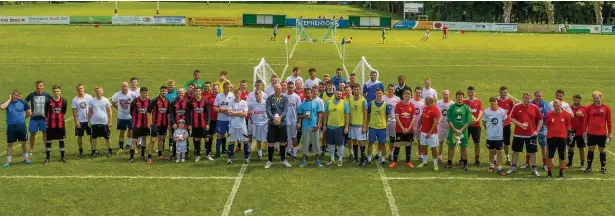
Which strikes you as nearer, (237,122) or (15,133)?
(15,133)

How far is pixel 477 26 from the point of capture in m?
74.9

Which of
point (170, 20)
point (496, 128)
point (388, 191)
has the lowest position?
point (388, 191)

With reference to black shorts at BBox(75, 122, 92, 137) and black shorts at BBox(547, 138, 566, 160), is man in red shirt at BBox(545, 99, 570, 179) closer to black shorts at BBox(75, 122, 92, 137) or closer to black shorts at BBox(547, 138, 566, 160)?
black shorts at BBox(547, 138, 566, 160)

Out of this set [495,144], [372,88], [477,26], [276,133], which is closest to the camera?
[495,144]

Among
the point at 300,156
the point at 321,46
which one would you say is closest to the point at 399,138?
the point at 300,156

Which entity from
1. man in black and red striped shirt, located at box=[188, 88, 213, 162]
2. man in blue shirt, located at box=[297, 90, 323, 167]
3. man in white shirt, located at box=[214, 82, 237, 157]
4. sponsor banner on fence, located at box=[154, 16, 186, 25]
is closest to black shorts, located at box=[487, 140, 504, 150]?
man in blue shirt, located at box=[297, 90, 323, 167]

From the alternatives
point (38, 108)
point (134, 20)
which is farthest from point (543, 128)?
point (134, 20)

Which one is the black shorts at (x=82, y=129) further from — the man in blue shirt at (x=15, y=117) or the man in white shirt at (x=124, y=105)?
the man in blue shirt at (x=15, y=117)

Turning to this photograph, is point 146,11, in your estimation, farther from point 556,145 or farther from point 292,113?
point 556,145

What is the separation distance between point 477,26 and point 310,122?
67.1 m

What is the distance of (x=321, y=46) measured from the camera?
47.7 m

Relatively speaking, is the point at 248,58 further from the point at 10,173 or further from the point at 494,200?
the point at 494,200

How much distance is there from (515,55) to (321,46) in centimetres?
1598

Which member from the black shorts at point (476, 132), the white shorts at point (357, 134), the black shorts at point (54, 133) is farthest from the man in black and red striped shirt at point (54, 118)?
the black shorts at point (476, 132)
